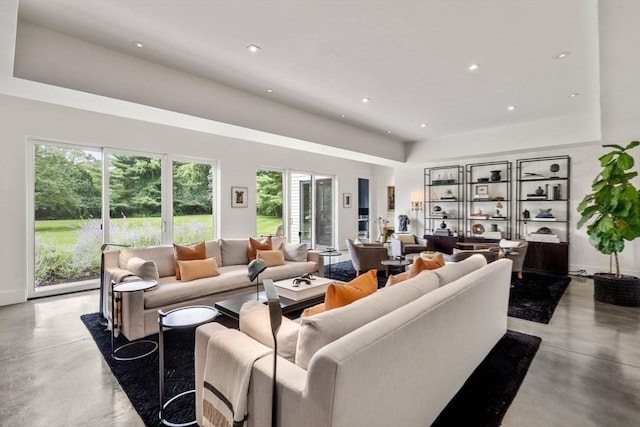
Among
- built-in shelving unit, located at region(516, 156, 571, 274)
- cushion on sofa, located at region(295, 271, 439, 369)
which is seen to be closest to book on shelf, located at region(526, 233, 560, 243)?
built-in shelving unit, located at region(516, 156, 571, 274)

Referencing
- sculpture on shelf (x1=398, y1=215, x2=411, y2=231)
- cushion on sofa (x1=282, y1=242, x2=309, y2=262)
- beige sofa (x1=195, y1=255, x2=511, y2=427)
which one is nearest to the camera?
beige sofa (x1=195, y1=255, x2=511, y2=427)

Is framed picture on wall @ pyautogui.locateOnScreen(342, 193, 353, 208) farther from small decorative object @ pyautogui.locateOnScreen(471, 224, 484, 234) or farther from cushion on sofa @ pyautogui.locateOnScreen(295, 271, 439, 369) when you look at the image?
cushion on sofa @ pyautogui.locateOnScreen(295, 271, 439, 369)

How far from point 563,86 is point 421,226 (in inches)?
174

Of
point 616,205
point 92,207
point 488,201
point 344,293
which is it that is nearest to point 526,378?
point 344,293

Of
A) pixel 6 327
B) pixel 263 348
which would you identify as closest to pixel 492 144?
pixel 263 348

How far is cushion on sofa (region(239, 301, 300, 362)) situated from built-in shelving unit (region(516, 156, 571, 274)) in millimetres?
6186

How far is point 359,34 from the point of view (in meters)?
2.93

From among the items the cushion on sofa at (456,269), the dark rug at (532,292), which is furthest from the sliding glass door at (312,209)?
the cushion on sofa at (456,269)

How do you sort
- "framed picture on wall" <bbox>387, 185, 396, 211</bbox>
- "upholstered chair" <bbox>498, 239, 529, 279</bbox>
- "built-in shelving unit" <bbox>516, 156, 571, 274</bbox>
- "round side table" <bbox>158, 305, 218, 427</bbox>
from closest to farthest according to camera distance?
"round side table" <bbox>158, 305, 218, 427</bbox>, "upholstered chair" <bbox>498, 239, 529, 279</bbox>, "built-in shelving unit" <bbox>516, 156, 571, 274</bbox>, "framed picture on wall" <bbox>387, 185, 396, 211</bbox>

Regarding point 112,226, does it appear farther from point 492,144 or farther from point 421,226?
point 492,144

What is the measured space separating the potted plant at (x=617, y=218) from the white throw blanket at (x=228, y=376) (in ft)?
15.8

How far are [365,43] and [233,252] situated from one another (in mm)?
3257

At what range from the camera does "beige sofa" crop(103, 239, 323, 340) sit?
9.82ft

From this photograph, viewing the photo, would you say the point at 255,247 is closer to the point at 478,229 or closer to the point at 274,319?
the point at 274,319
